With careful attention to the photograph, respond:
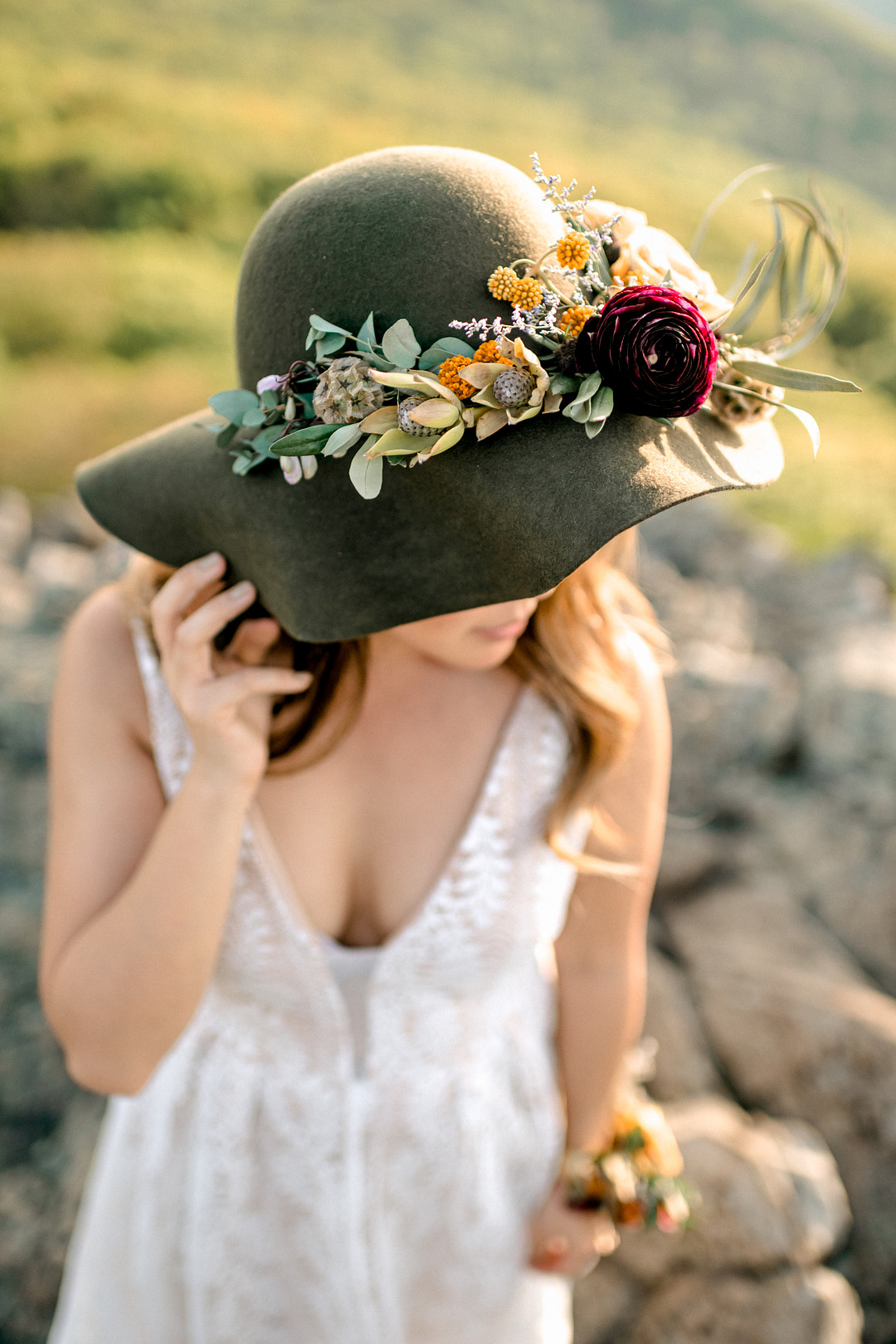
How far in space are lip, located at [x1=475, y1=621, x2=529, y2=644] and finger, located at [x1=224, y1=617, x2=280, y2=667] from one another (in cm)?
31

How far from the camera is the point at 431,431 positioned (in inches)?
33.1

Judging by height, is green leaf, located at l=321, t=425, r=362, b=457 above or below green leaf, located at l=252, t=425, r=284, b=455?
above

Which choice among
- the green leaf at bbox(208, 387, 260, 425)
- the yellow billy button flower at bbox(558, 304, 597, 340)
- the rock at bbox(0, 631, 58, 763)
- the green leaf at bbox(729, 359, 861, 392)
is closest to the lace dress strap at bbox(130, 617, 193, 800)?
the green leaf at bbox(208, 387, 260, 425)

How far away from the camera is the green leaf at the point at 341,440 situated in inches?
33.8

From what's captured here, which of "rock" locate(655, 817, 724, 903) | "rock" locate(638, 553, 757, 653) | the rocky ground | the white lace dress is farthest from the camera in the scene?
"rock" locate(638, 553, 757, 653)

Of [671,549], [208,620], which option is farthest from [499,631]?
[671,549]

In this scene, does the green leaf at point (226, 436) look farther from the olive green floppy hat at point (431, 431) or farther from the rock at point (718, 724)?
the rock at point (718, 724)

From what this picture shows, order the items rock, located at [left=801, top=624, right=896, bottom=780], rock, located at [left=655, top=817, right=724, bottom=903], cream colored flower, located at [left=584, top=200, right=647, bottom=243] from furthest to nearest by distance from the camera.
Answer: rock, located at [left=801, top=624, right=896, bottom=780] < rock, located at [left=655, top=817, right=724, bottom=903] < cream colored flower, located at [left=584, top=200, right=647, bottom=243]

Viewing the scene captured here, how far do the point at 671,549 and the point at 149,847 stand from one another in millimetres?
5278

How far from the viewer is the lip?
3.78ft

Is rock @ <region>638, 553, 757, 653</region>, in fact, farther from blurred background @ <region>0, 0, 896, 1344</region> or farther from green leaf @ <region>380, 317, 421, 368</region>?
green leaf @ <region>380, 317, 421, 368</region>

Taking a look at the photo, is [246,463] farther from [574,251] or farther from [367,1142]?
[367,1142]

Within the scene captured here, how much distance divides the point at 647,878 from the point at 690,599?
9.92ft

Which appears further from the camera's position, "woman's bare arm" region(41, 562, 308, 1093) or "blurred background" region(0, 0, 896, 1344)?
"blurred background" region(0, 0, 896, 1344)
